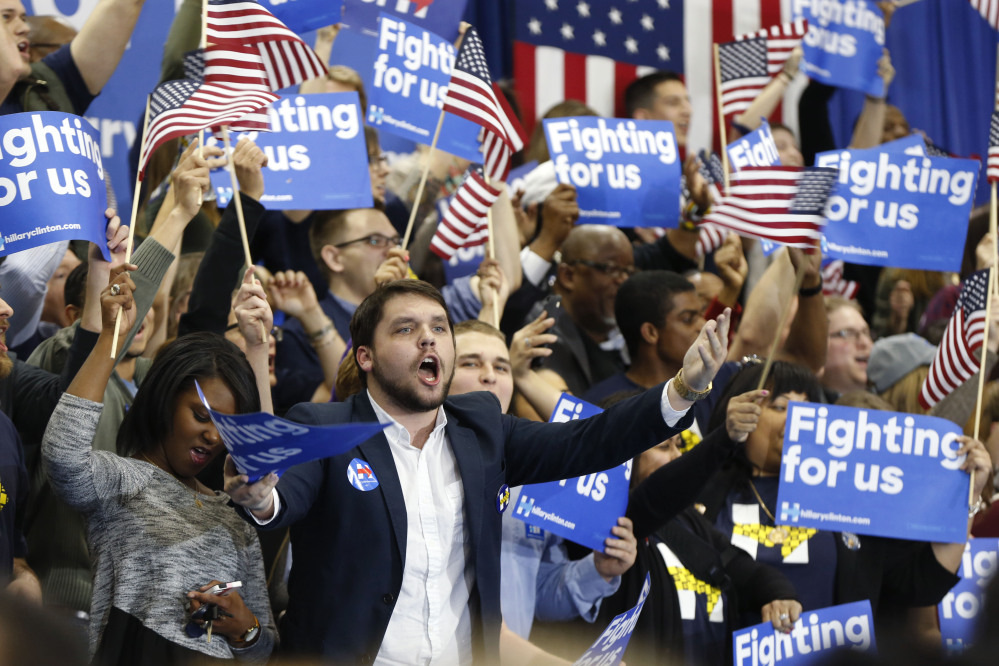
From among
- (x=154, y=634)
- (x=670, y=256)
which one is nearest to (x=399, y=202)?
(x=670, y=256)

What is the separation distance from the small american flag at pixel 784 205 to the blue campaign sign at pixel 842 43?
2.22 meters

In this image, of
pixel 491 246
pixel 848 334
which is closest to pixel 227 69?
pixel 491 246

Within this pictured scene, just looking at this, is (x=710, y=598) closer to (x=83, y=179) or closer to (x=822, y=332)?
(x=822, y=332)

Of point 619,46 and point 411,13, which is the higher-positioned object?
point 411,13

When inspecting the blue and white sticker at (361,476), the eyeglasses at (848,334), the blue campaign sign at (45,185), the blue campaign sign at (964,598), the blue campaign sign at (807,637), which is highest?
the blue campaign sign at (45,185)

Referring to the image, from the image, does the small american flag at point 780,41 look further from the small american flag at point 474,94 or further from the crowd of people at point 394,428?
the small american flag at point 474,94

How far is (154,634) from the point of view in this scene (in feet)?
11.1

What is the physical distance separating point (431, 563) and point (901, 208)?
9.33 ft

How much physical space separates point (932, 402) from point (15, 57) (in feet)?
12.5

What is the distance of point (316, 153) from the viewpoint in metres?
5.13

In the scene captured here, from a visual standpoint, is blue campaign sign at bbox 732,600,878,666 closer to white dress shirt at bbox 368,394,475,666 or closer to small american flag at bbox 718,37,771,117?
white dress shirt at bbox 368,394,475,666

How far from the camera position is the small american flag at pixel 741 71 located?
278 inches

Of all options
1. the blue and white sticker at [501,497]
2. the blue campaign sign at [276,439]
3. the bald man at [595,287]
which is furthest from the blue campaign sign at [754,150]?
the blue campaign sign at [276,439]

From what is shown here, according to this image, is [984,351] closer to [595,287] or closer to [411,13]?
[595,287]
